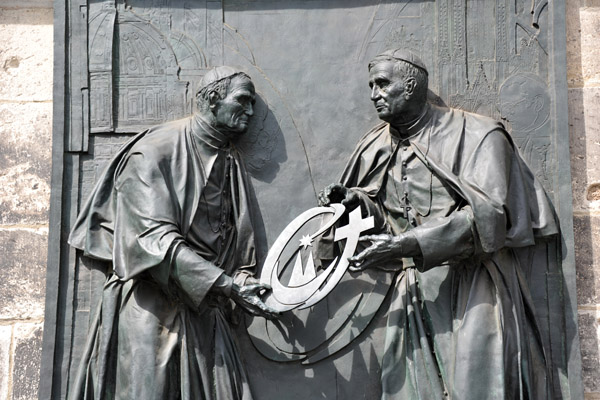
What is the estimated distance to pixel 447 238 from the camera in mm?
7355

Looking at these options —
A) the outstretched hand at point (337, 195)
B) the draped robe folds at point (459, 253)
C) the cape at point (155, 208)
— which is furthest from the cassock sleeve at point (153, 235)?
the draped robe folds at point (459, 253)

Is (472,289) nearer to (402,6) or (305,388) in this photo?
(305,388)

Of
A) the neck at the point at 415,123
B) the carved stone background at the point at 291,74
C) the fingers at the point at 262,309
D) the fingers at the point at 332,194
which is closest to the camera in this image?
the fingers at the point at 262,309

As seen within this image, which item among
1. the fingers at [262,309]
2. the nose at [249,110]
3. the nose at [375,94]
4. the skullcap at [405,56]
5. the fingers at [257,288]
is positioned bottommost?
the fingers at [262,309]

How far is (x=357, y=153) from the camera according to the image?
7918 millimetres

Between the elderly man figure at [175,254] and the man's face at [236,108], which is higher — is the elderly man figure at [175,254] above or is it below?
below

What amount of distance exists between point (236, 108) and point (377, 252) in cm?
130

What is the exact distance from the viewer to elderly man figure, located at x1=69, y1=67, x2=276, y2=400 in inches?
291

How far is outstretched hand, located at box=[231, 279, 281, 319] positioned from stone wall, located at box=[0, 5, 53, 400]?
1.37 meters

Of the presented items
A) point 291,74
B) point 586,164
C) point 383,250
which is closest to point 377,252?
point 383,250

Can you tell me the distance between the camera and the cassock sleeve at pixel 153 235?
7.36 metres

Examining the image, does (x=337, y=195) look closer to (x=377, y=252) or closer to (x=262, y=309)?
(x=377, y=252)

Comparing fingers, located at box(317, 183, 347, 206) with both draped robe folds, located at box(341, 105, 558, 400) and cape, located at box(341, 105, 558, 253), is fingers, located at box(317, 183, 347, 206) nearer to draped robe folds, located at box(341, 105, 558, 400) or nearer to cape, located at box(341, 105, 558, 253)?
draped robe folds, located at box(341, 105, 558, 400)

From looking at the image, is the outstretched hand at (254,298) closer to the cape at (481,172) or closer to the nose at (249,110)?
the cape at (481,172)
